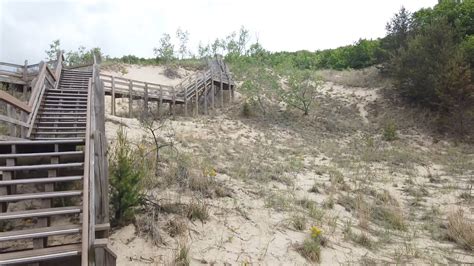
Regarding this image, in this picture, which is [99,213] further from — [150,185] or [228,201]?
[228,201]

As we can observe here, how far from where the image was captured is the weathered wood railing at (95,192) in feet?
11.6

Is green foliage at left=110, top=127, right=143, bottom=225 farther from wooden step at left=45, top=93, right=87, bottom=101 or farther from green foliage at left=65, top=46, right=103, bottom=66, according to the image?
green foliage at left=65, top=46, right=103, bottom=66

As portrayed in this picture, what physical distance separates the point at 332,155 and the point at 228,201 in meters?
8.33

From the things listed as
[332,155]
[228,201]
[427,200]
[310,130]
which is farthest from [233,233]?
[310,130]

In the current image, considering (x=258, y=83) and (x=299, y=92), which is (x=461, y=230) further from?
(x=258, y=83)

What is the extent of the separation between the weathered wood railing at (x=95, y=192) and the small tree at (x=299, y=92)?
17711mm

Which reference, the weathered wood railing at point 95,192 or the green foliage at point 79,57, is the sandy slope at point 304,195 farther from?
the green foliage at point 79,57

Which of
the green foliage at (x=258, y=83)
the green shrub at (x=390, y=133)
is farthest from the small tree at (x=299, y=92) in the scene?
the green shrub at (x=390, y=133)

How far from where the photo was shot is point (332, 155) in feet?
46.8

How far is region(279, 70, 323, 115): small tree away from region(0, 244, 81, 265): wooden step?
19.4 meters

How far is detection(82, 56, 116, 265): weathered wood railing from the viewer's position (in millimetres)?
3529

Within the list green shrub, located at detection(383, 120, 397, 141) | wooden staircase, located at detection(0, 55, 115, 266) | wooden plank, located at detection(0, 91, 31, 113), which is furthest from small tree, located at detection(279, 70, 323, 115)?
wooden plank, located at detection(0, 91, 31, 113)

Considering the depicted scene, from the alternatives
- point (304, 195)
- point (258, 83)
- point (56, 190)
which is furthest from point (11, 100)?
point (258, 83)

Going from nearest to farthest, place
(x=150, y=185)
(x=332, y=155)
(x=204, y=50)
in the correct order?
(x=150, y=185)
(x=332, y=155)
(x=204, y=50)
